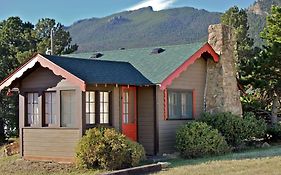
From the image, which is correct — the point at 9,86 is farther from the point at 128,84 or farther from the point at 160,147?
the point at 160,147

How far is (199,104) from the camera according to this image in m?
20.1

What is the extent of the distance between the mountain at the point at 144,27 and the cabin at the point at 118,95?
33.4 metres

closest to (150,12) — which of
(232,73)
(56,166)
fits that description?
(232,73)

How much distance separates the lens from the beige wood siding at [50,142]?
16484 mm

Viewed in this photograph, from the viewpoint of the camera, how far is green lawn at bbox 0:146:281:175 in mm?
13276

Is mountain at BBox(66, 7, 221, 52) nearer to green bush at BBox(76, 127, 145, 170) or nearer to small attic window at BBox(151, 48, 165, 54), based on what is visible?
small attic window at BBox(151, 48, 165, 54)

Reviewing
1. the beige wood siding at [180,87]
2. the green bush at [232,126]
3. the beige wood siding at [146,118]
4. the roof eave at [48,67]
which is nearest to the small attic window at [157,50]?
the beige wood siding at [180,87]

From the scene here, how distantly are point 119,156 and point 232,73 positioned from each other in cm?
789

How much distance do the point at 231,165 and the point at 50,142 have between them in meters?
6.07

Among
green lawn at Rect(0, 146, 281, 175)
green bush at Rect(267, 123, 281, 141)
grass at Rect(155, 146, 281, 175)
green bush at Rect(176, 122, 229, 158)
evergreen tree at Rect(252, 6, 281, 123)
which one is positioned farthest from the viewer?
evergreen tree at Rect(252, 6, 281, 123)

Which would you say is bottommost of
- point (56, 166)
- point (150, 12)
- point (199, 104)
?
point (56, 166)

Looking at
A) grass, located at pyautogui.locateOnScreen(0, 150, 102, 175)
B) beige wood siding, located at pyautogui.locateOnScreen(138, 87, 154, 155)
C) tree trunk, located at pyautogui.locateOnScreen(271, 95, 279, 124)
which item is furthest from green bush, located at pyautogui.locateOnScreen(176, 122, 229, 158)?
tree trunk, located at pyautogui.locateOnScreen(271, 95, 279, 124)

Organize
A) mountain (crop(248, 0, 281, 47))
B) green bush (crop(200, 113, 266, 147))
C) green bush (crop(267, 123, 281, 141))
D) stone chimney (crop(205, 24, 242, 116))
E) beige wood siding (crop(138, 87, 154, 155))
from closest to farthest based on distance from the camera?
beige wood siding (crop(138, 87, 154, 155)), green bush (crop(200, 113, 266, 147)), stone chimney (crop(205, 24, 242, 116)), green bush (crop(267, 123, 281, 141)), mountain (crop(248, 0, 281, 47))

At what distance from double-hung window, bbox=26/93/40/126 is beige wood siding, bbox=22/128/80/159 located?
11.7 inches
